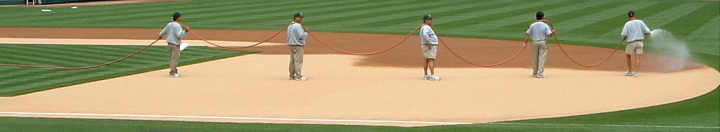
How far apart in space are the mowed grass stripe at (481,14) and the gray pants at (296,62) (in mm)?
15019

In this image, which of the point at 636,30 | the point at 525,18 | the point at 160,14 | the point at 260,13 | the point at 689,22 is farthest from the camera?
the point at 160,14

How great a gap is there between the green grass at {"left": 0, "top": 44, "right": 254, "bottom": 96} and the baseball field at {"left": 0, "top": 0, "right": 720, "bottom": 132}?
4 centimetres

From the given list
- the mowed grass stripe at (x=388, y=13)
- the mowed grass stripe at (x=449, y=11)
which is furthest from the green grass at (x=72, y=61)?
the mowed grass stripe at (x=449, y=11)

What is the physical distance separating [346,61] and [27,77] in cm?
707

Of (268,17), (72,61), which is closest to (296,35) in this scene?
(72,61)

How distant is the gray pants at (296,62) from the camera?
57.1 ft

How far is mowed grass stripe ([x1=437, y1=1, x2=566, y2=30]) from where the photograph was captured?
33.6 m

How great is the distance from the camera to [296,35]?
17562 mm

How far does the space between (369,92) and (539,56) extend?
425 centimetres

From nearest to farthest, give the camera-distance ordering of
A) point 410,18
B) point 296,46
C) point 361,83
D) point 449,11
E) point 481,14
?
1. point 361,83
2. point 296,46
3. point 410,18
4. point 481,14
5. point 449,11

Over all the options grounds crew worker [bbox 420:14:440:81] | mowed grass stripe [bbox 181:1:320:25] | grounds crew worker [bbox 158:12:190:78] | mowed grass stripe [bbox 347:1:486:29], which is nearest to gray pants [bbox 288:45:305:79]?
grounds crew worker [bbox 158:12:190:78]

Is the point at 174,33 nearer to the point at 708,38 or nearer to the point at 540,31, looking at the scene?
the point at 540,31

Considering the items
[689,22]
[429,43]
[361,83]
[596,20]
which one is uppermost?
[596,20]

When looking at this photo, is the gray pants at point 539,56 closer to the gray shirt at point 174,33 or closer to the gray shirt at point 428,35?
the gray shirt at point 428,35
